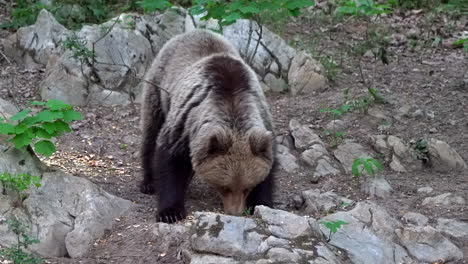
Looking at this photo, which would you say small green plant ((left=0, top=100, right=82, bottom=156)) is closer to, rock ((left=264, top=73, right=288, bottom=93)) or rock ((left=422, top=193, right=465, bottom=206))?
rock ((left=422, top=193, right=465, bottom=206))

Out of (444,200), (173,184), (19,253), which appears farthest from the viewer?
(444,200)

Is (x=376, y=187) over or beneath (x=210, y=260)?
beneath

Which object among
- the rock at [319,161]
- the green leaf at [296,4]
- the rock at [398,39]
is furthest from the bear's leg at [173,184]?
the rock at [398,39]

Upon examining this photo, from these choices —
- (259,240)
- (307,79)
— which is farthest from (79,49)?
(259,240)

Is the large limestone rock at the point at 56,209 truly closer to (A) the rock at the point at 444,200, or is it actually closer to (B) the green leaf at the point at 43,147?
(B) the green leaf at the point at 43,147

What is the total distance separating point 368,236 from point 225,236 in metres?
1.34

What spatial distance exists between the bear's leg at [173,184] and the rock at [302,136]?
211cm

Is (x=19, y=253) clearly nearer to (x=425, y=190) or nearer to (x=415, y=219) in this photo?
(x=415, y=219)

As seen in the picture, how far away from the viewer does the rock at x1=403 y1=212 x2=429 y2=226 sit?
602 cm

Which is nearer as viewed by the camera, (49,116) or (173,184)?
(49,116)

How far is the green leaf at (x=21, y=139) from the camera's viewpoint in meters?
5.62

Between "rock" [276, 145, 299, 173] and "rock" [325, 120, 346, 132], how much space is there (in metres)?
0.88

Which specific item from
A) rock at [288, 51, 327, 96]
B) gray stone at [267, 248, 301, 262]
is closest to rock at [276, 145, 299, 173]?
rock at [288, 51, 327, 96]

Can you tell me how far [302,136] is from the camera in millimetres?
8273
